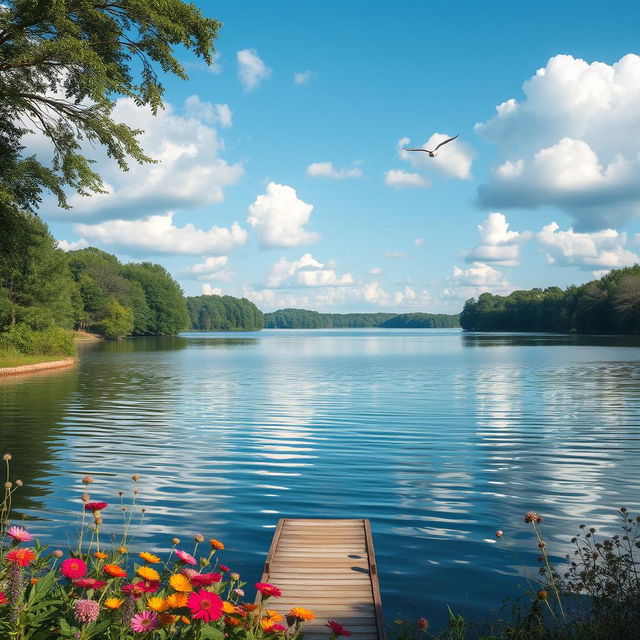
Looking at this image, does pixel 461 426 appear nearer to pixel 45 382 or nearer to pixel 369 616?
pixel 369 616

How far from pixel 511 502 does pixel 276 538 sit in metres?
5.20

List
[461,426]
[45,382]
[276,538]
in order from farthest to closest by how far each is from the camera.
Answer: [45,382] → [461,426] → [276,538]

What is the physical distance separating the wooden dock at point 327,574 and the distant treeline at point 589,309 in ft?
383

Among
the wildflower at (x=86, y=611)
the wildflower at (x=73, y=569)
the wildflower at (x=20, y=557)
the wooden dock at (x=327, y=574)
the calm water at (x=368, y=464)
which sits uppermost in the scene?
the wildflower at (x=20, y=557)

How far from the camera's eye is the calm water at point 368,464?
29.9 feet

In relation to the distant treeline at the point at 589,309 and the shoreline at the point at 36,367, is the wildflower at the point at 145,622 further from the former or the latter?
the distant treeline at the point at 589,309

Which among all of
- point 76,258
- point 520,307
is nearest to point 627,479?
point 76,258

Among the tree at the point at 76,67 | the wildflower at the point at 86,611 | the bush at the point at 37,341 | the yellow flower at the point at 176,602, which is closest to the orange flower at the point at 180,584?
the yellow flower at the point at 176,602

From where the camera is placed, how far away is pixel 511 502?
11.4 meters

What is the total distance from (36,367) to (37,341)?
657 centimetres

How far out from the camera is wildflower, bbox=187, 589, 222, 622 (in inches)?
130

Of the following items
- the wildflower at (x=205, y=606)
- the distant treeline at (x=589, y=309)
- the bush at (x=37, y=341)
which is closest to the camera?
the wildflower at (x=205, y=606)

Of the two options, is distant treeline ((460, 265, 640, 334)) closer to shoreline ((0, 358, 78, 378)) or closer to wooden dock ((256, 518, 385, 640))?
shoreline ((0, 358, 78, 378))

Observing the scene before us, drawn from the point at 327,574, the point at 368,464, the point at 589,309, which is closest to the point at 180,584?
the point at 327,574
